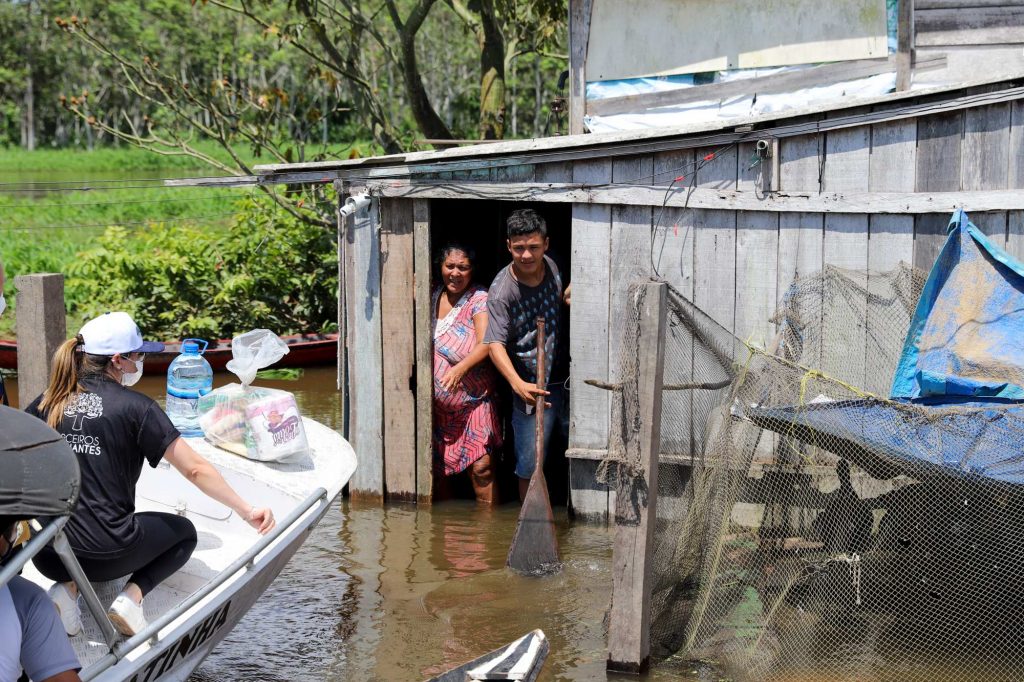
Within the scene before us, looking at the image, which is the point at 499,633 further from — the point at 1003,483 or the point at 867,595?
the point at 1003,483

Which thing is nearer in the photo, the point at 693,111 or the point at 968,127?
the point at 968,127

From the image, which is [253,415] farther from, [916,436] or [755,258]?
[916,436]

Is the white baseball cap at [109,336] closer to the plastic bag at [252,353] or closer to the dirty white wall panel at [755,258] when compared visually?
the plastic bag at [252,353]

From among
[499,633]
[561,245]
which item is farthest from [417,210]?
[499,633]

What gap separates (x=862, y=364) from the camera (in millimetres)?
6801

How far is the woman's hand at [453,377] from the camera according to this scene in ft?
25.3

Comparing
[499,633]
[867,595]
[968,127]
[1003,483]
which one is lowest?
[499,633]

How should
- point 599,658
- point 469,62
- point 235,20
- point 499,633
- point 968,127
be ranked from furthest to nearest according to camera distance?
point 235,20 → point 469,62 → point 968,127 → point 499,633 → point 599,658

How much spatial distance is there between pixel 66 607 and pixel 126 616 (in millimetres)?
359

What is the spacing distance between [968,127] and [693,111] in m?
2.35

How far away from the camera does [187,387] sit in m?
6.39

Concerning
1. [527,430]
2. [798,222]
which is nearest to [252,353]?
[527,430]

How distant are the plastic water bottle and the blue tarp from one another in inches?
124

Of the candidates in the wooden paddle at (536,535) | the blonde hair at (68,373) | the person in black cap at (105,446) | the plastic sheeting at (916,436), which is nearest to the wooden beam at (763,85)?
the wooden paddle at (536,535)
